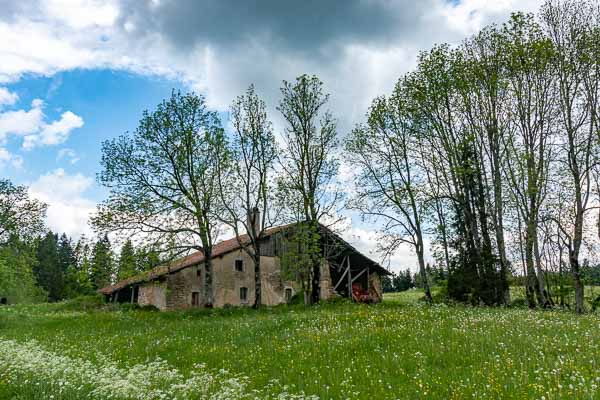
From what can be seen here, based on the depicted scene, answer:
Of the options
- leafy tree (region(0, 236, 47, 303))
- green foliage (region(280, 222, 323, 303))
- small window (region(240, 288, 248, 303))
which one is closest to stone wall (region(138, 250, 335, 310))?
small window (region(240, 288, 248, 303))

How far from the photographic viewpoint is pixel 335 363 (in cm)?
987

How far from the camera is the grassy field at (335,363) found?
724 centimetres

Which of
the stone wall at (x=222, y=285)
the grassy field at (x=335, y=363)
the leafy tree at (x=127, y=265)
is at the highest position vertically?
the leafy tree at (x=127, y=265)

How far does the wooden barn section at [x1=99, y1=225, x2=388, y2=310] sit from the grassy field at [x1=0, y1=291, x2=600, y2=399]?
16254 millimetres

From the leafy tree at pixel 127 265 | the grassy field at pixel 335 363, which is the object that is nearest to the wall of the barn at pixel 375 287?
the leafy tree at pixel 127 265

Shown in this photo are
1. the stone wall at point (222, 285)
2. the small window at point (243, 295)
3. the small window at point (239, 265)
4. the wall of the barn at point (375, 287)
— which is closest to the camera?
the stone wall at point (222, 285)

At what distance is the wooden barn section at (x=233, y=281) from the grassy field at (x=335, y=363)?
16.3 m

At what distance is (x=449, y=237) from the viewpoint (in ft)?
97.2

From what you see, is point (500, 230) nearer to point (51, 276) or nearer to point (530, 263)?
point (530, 263)

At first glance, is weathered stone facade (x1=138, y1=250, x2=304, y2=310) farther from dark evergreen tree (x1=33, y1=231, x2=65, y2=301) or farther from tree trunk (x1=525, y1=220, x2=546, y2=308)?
dark evergreen tree (x1=33, y1=231, x2=65, y2=301)

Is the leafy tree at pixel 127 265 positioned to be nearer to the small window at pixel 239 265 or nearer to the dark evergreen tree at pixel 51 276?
the small window at pixel 239 265

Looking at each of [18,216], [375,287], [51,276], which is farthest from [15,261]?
[375,287]

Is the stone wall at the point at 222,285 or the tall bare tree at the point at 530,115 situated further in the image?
the stone wall at the point at 222,285

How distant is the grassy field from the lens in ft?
23.8
